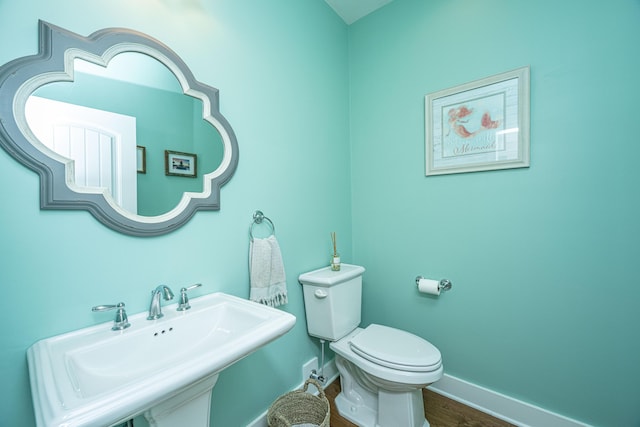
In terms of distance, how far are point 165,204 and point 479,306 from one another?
1.74 meters

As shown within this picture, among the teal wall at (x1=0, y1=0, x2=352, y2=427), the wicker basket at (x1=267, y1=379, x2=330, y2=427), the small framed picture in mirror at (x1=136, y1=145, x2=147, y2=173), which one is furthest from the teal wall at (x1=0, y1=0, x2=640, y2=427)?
the small framed picture in mirror at (x1=136, y1=145, x2=147, y2=173)

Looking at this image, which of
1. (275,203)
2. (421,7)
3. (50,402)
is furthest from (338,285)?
(421,7)

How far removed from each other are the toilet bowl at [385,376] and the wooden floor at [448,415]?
0.06 metres

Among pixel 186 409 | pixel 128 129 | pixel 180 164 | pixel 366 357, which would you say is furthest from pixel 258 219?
pixel 366 357

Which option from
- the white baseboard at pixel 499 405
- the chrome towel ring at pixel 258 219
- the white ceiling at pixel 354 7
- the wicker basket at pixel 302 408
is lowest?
the white baseboard at pixel 499 405

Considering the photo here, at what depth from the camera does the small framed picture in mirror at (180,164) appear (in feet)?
3.44

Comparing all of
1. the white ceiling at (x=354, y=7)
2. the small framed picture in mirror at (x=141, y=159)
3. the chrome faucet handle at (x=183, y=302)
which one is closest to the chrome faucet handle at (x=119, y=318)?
the chrome faucet handle at (x=183, y=302)

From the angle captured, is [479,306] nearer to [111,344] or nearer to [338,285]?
[338,285]

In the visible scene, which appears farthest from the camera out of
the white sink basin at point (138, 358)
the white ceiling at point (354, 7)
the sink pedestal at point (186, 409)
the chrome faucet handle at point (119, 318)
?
the white ceiling at point (354, 7)

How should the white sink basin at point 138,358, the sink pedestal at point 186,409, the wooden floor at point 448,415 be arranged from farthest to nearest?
the wooden floor at point 448,415, the sink pedestal at point 186,409, the white sink basin at point 138,358

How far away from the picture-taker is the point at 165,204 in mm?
1023

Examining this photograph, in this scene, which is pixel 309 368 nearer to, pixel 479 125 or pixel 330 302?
pixel 330 302

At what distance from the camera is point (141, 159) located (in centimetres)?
98

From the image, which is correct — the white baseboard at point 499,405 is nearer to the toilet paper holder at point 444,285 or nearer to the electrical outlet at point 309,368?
the toilet paper holder at point 444,285
